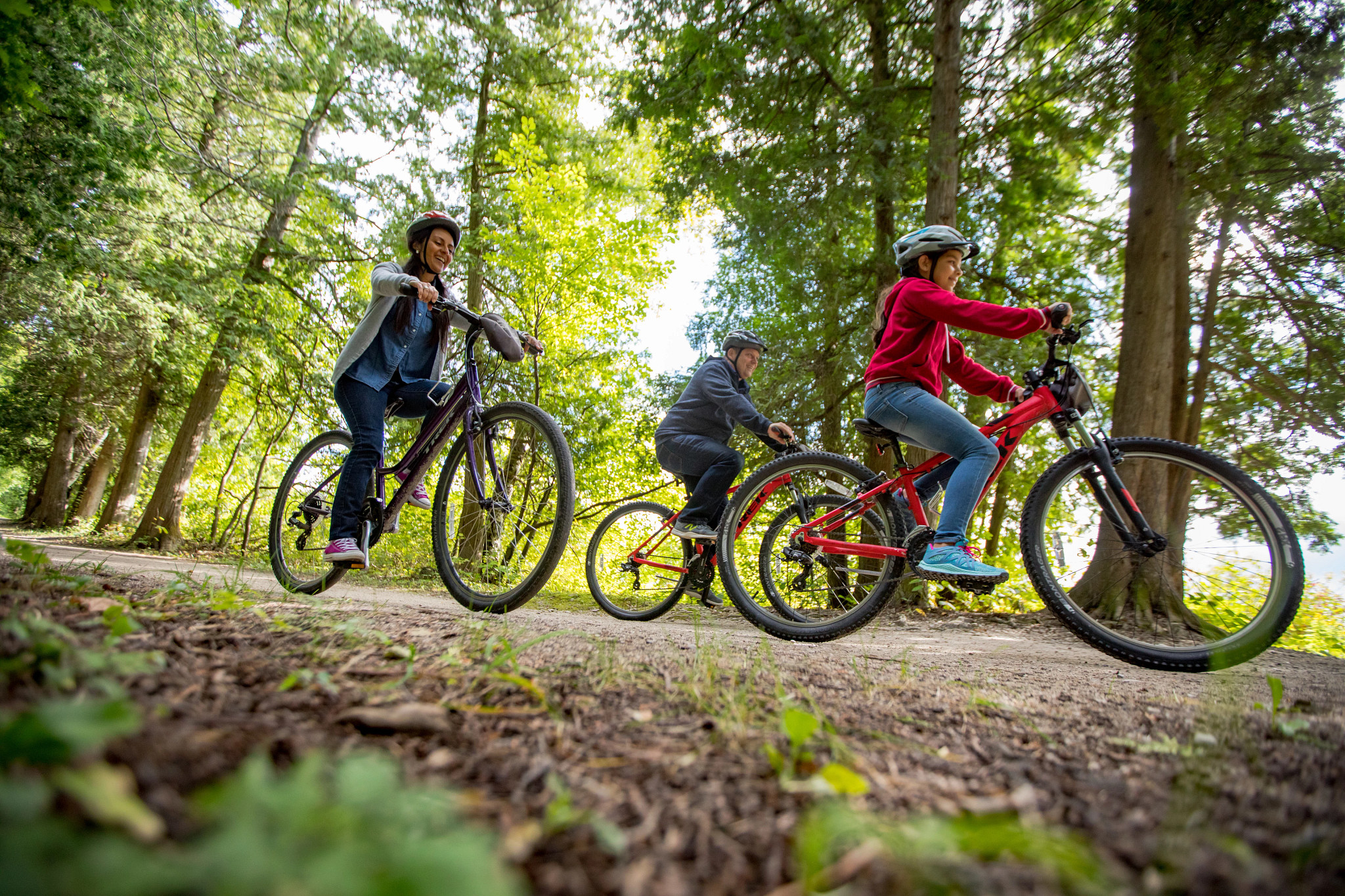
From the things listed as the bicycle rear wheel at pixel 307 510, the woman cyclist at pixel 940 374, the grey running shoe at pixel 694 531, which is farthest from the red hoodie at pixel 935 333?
the bicycle rear wheel at pixel 307 510

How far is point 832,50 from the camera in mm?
6879

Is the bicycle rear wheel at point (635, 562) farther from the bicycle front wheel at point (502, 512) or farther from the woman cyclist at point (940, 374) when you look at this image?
the woman cyclist at point (940, 374)

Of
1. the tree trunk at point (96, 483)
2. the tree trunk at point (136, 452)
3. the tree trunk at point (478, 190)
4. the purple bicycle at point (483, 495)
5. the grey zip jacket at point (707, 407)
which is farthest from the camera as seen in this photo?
the tree trunk at point (96, 483)

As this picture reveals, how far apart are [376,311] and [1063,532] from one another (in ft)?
12.5

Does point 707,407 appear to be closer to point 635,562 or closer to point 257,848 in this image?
point 635,562

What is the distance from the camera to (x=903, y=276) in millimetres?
3369

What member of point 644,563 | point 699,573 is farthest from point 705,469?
point 644,563

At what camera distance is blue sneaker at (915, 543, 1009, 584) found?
2.67 metres

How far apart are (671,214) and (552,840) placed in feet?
25.2

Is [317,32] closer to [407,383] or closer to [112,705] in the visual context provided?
[407,383]

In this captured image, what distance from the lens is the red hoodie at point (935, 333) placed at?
9.23 ft

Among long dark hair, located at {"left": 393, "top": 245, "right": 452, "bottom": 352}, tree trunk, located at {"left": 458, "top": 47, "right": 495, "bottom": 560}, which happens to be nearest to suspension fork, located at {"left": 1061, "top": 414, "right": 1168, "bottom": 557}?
long dark hair, located at {"left": 393, "top": 245, "right": 452, "bottom": 352}

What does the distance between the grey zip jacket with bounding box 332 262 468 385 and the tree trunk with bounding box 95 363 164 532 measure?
13.0 m

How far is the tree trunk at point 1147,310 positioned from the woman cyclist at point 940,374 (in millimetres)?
2093
